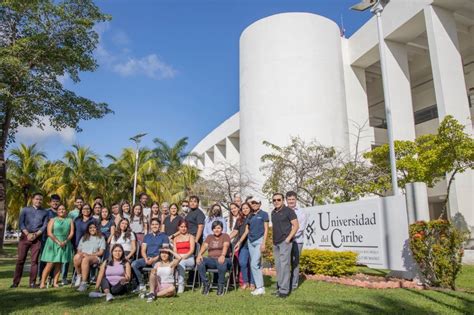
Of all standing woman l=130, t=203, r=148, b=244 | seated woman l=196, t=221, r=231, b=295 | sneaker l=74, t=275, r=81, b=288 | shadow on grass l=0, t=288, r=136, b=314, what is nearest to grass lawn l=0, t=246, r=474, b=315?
shadow on grass l=0, t=288, r=136, b=314

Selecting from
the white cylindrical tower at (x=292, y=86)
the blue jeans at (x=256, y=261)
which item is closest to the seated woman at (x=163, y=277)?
the blue jeans at (x=256, y=261)

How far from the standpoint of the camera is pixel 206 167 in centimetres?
4047

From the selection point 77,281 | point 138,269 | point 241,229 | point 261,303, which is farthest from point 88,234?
point 261,303

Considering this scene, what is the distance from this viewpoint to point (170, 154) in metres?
33.5

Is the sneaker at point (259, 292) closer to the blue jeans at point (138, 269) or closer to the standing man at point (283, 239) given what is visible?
the standing man at point (283, 239)

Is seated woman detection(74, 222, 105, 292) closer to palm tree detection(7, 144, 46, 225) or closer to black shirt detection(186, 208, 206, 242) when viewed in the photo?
black shirt detection(186, 208, 206, 242)

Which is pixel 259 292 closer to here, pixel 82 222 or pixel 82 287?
pixel 82 287

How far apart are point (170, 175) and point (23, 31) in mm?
20109

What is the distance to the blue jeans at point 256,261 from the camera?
6359mm

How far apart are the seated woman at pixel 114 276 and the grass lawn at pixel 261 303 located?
191 millimetres

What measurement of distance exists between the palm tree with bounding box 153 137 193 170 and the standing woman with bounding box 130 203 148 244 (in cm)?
2484

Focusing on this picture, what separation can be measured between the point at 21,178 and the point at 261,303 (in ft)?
101

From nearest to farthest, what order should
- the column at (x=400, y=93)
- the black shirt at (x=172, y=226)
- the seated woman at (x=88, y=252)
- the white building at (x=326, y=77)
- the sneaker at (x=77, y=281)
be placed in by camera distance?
the seated woman at (x=88, y=252) < the sneaker at (x=77, y=281) < the black shirt at (x=172, y=226) < the column at (x=400, y=93) < the white building at (x=326, y=77)

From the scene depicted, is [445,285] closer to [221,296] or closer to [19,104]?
[221,296]
